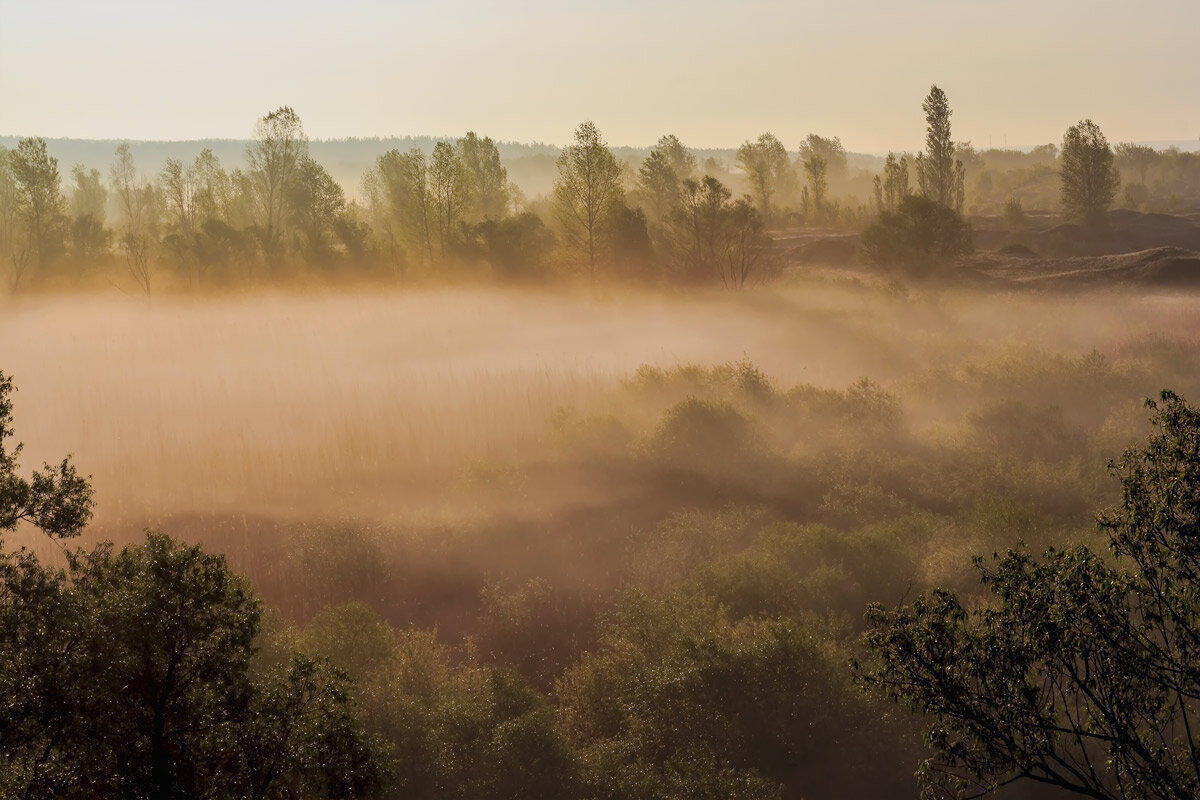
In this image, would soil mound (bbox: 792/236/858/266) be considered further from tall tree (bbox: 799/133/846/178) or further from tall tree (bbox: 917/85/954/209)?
A: tall tree (bbox: 799/133/846/178)

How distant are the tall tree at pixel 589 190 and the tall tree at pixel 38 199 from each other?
38702 mm

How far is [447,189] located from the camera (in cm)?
7225

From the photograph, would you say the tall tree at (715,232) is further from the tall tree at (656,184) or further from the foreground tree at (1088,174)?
the foreground tree at (1088,174)

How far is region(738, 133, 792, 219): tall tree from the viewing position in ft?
364

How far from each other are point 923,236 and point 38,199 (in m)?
64.0

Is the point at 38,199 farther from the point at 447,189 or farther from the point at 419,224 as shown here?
the point at 447,189

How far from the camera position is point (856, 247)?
7956 centimetres

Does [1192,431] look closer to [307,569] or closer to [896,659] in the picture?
[896,659]

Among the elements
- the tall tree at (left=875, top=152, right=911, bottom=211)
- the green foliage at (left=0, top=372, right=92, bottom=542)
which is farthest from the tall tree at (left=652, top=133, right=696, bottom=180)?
the green foliage at (left=0, top=372, right=92, bottom=542)

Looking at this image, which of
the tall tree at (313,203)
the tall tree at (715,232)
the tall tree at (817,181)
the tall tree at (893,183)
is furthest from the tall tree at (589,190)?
the tall tree at (817,181)

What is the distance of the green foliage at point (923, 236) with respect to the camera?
6456 cm

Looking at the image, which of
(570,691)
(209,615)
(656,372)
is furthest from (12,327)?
(209,615)

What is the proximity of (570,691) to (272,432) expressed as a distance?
74.8 ft

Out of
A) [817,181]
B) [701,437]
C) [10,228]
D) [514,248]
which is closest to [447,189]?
[514,248]
